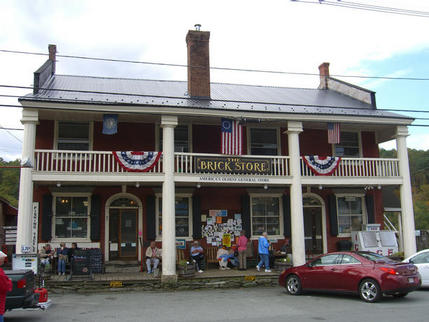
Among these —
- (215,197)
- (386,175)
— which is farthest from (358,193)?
(215,197)

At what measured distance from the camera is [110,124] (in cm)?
1532

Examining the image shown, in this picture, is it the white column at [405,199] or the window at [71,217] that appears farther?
the white column at [405,199]

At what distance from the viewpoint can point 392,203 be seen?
21484 mm

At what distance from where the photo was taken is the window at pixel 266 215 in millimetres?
18688

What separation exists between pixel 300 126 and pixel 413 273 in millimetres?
7304

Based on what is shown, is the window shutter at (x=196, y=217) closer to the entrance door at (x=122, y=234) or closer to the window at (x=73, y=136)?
the entrance door at (x=122, y=234)

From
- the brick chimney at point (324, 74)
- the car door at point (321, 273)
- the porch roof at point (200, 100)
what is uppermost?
the brick chimney at point (324, 74)

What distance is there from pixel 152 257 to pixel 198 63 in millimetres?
8649

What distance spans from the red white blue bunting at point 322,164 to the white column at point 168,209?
5343 millimetres

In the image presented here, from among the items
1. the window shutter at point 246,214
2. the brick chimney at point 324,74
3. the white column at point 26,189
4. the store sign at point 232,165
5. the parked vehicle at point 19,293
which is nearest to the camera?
the parked vehicle at point 19,293

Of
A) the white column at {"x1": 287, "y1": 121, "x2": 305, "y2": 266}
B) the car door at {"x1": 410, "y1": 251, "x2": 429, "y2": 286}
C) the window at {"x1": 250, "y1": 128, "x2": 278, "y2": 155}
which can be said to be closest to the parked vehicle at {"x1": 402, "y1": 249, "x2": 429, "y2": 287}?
the car door at {"x1": 410, "y1": 251, "x2": 429, "y2": 286}

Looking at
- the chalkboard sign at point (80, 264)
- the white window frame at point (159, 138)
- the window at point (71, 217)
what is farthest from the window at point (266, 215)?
the chalkboard sign at point (80, 264)

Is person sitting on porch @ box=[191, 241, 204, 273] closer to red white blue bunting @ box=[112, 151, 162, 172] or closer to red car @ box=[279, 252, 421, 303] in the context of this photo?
red white blue bunting @ box=[112, 151, 162, 172]

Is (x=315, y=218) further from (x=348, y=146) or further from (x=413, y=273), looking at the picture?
(x=413, y=273)
